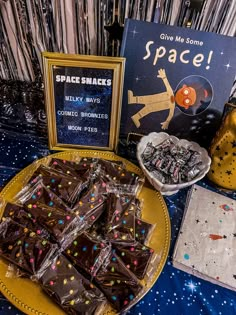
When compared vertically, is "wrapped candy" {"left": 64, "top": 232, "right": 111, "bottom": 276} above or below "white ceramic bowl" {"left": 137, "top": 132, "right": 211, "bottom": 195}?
below

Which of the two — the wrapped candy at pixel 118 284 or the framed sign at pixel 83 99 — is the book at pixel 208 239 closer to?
the wrapped candy at pixel 118 284

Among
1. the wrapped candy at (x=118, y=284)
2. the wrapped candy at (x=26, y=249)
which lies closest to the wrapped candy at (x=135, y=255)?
the wrapped candy at (x=118, y=284)

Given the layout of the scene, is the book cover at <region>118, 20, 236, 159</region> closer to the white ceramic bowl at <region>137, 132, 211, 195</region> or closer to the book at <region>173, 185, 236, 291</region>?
the white ceramic bowl at <region>137, 132, 211, 195</region>

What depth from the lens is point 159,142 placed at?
3.38 feet

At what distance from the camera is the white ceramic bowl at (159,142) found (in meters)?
0.91

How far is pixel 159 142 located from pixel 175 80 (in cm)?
21

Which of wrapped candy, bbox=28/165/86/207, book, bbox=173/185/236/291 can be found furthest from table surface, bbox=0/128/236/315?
wrapped candy, bbox=28/165/86/207

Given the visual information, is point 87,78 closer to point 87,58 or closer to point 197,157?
point 87,58

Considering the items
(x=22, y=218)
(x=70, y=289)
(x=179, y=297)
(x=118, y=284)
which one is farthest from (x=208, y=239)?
(x=22, y=218)

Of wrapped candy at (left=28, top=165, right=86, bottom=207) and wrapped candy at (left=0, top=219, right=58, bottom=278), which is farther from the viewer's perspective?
wrapped candy at (left=28, top=165, right=86, bottom=207)

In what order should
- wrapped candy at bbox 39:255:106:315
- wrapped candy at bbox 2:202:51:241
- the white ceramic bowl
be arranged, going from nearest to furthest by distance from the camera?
wrapped candy at bbox 39:255:106:315 < wrapped candy at bbox 2:202:51:241 < the white ceramic bowl

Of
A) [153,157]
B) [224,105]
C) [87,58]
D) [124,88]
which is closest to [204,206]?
[153,157]

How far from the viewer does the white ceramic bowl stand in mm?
914

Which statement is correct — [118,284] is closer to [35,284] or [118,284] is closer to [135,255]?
[135,255]
